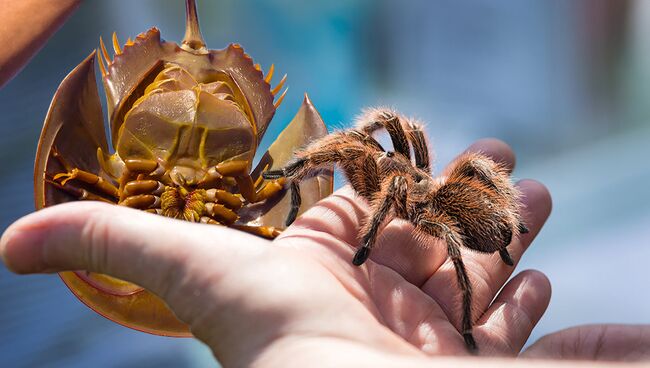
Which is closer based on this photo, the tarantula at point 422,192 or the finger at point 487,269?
the tarantula at point 422,192

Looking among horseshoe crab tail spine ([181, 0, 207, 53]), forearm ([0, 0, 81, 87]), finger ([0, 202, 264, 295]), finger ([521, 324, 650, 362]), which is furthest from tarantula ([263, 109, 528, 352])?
forearm ([0, 0, 81, 87])

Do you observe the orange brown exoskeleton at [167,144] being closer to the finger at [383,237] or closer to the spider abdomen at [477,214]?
the finger at [383,237]

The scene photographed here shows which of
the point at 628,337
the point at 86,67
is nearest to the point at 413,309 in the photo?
the point at 628,337

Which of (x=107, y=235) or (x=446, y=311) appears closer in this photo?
(x=107, y=235)

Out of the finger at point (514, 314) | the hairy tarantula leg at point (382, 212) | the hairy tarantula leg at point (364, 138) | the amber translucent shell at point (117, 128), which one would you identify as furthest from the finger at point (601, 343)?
the amber translucent shell at point (117, 128)

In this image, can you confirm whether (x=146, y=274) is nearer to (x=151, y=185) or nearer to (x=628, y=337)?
(x=151, y=185)

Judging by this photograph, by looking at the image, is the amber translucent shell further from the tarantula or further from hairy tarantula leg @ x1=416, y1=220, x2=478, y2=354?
hairy tarantula leg @ x1=416, y1=220, x2=478, y2=354
